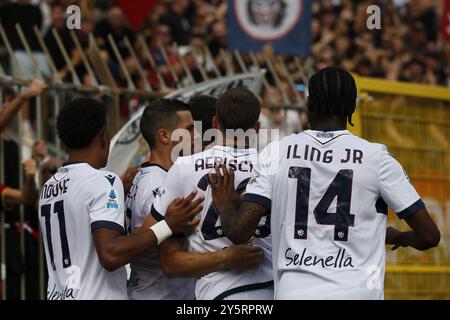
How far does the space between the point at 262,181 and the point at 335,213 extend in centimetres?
43

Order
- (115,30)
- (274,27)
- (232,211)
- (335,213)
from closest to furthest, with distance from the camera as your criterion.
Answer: (335,213) < (232,211) < (274,27) < (115,30)

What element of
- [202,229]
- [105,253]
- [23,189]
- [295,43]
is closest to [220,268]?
[202,229]

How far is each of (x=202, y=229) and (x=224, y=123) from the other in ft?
2.05

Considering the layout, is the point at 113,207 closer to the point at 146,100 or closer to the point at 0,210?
the point at 0,210

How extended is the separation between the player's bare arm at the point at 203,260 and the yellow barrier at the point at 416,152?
2718mm

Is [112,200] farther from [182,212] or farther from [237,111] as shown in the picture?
[237,111]

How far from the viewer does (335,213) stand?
546 cm

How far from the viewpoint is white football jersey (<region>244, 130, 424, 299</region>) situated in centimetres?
546

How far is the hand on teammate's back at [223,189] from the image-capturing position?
19.2ft

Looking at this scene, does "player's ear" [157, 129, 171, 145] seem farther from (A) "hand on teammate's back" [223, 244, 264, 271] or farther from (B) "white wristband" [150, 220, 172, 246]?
(A) "hand on teammate's back" [223, 244, 264, 271]

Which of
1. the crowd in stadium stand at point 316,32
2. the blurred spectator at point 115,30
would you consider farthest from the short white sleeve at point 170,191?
the blurred spectator at point 115,30

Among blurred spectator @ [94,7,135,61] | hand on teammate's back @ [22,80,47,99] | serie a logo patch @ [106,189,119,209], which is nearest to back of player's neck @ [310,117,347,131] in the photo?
serie a logo patch @ [106,189,119,209]

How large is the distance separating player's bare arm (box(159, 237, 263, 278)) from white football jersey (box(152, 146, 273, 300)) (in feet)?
0.24

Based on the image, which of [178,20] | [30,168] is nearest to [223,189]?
[30,168]
